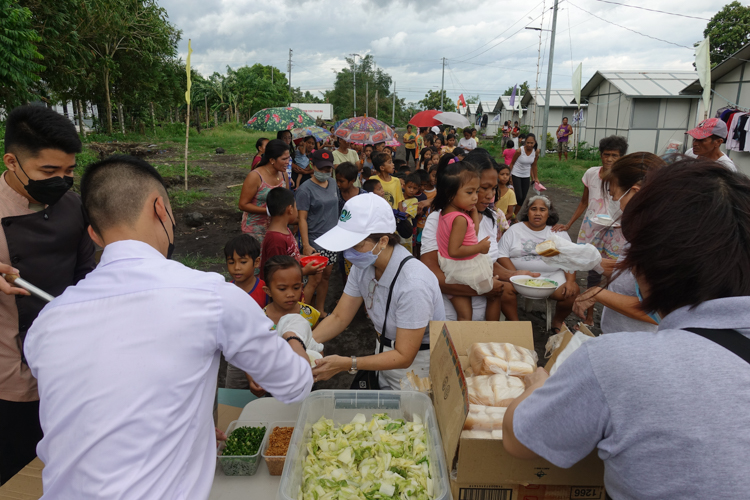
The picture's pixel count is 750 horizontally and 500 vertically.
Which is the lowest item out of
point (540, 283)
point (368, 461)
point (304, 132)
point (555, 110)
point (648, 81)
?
point (368, 461)

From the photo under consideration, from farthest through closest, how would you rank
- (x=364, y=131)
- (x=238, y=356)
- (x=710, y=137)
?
(x=364, y=131) < (x=710, y=137) < (x=238, y=356)

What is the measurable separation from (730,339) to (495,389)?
1097mm

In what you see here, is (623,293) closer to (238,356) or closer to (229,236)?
(238,356)

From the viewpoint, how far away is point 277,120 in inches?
313

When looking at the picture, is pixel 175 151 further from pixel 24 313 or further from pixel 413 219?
pixel 24 313

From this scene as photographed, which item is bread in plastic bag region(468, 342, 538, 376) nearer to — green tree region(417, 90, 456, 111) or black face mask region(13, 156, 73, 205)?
black face mask region(13, 156, 73, 205)

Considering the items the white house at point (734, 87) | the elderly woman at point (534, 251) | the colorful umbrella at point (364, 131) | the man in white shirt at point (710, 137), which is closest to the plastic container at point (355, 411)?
the elderly woman at point (534, 251)

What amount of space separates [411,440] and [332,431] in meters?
0.38

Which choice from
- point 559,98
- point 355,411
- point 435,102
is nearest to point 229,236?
point 355,411

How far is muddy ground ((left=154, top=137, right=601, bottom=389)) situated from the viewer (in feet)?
15.6

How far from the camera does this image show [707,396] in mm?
933

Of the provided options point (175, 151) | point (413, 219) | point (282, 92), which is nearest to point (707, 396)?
point (413, 219)

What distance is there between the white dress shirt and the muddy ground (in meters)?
2.81

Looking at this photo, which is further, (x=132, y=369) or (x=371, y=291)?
(x=371, y=291)
